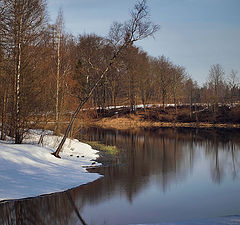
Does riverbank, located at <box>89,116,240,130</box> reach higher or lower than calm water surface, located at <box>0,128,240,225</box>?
higher

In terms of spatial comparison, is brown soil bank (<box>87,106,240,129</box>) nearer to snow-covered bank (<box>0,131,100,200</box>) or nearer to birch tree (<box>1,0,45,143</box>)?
birch tree (<box>1,0,45,143</box>)

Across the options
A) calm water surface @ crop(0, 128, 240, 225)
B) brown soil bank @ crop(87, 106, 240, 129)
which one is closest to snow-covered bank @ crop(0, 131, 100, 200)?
calm water surface @ crop(0, 128, 240, 225)

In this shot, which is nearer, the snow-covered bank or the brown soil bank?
the snow-covered bank

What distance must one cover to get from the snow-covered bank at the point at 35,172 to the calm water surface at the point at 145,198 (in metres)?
0.50

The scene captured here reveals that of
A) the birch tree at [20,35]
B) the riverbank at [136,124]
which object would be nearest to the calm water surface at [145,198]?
the birch tree at [20,35]

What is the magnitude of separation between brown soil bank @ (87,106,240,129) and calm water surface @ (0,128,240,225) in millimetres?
24168

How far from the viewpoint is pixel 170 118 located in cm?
4447

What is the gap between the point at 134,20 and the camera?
13.4 metres

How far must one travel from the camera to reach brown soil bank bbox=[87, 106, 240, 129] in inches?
1587

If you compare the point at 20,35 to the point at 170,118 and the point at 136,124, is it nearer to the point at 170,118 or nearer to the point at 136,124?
the point at 136,124

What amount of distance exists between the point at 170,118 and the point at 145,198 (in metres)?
35.2

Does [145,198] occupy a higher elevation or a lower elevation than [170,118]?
lower

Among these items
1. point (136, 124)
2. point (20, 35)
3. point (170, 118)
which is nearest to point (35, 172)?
point (20, 35)

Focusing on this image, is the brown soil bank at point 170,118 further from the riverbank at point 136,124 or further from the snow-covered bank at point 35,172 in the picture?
the snow-covered bank at point 35,172
